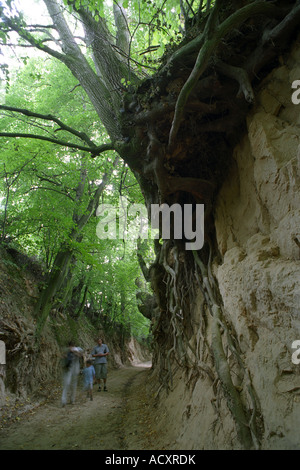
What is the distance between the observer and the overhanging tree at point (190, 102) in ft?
9.74

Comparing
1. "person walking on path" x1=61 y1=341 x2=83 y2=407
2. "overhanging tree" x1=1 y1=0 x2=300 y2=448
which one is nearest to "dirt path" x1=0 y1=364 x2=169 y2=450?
"person walking on path" x1=61 y1=341 x2=83 y2=407

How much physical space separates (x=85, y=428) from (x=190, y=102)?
5186 mm

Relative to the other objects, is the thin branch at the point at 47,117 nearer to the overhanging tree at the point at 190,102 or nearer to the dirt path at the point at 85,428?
the overhanging tree at the point at 190,102

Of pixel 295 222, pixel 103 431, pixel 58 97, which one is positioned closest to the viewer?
pixel 295 222

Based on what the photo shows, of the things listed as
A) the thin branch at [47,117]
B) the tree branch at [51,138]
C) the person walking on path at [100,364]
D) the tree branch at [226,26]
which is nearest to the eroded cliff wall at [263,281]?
the tree branch at [226,26]

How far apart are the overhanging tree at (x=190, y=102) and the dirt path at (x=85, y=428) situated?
41.8 inches

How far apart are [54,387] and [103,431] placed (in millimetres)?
3542

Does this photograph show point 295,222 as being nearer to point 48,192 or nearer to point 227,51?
point 227,51

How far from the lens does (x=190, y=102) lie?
3.67 metres

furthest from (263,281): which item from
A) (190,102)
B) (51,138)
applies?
(51,138)

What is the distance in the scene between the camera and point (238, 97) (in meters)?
3.42

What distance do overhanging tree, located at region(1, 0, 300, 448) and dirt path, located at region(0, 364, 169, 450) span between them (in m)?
1.06

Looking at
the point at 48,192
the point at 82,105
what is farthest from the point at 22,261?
the point at 82,105

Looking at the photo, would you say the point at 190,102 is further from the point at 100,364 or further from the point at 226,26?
the point at 100,364
